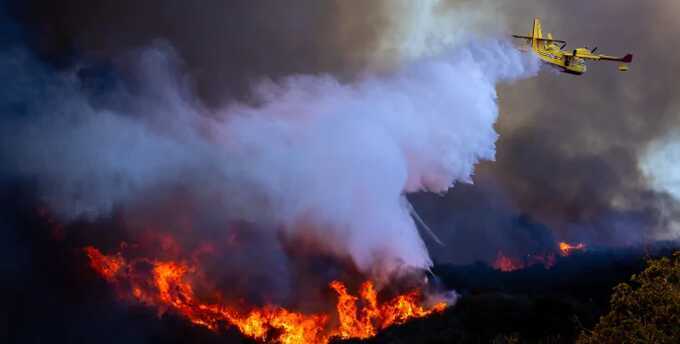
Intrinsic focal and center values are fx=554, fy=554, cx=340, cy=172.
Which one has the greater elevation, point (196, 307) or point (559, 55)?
point (559, 55)

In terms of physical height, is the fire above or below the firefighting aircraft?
below

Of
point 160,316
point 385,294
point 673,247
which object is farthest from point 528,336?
point 673,247

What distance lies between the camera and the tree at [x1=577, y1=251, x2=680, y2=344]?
27.7 metres

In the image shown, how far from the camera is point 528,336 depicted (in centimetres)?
9862

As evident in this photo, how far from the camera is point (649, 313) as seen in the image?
1160 inches

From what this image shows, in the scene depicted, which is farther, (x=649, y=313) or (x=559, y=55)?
(x=559, y=55)

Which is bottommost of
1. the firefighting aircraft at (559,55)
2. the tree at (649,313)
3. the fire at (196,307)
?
the tree at (649,313)

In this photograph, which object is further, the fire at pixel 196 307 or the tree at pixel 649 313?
the fire at pixel 196 307

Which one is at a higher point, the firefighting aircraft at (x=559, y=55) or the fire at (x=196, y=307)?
the firefighting aircraft at (x=559, y=55)

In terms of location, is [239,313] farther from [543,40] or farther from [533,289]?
[533,289]

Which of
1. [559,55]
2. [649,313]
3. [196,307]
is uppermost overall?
[559,55]

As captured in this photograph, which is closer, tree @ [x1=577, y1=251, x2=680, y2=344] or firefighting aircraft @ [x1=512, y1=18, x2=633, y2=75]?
tree @ [x1=577, y1=251, x2=680, y2=344]

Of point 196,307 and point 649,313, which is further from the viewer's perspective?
point 196,307

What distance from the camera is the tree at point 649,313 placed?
27.7 metres
